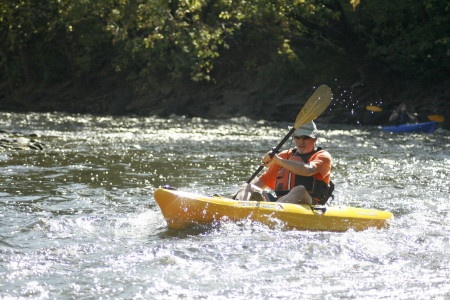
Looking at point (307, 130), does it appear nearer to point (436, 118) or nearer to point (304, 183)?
point (304, 183)

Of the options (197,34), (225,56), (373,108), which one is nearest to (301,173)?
(373,108)

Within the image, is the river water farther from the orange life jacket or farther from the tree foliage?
the tree foliage

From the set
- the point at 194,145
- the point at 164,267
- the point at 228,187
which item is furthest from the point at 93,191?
the point at 194,145

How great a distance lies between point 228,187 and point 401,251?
13.3ft

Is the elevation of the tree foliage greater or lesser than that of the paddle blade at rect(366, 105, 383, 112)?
greater

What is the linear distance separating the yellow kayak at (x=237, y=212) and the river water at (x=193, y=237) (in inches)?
3.1

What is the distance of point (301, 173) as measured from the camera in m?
7.38

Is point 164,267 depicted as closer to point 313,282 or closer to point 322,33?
point 313,282

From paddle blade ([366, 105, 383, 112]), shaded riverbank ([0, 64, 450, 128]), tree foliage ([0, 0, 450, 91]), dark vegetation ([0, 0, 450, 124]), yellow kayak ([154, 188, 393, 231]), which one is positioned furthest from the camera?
shaded riverbank ([0, 64, 450, 128])

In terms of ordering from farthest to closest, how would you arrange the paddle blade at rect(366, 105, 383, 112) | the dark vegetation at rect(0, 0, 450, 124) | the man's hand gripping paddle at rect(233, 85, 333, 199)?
the dark vegetation at rect(0, 0, 450, 124), the paddle blade at rect(366, 105, 383, 112), the man's hand gripping paddle at rect(233, 85, 333, 199)

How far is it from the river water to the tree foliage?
25.8ft

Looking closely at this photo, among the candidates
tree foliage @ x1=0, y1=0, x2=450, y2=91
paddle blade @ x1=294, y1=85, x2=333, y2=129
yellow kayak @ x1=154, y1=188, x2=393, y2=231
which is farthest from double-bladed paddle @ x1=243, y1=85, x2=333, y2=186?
tree foliage @ x1=0, y1=0, x2=450, y2=91

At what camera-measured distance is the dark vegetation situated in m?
21.6

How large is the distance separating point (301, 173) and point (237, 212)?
2.25ft
